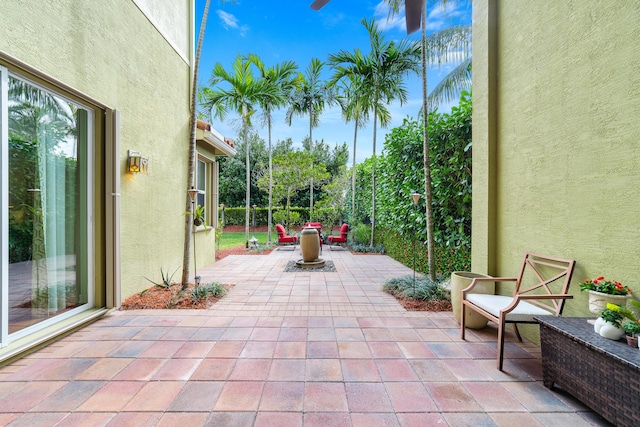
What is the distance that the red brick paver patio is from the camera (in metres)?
1.86

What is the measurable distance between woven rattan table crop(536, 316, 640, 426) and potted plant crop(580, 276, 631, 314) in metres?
0.17

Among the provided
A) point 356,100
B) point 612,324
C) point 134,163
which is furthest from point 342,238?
point 612,324

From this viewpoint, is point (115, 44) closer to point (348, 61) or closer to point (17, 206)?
point (17, 206)

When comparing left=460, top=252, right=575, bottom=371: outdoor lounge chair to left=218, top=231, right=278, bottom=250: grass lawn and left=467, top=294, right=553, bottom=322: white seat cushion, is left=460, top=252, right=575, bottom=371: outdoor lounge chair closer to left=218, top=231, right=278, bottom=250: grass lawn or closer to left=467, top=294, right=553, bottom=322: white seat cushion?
left=467, top=294, right=553, bottom=322: white seat cushion

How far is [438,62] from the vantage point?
6.55 m

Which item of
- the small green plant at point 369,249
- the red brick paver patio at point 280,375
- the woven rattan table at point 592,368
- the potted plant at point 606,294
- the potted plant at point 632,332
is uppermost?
the potted plant at point 606,294

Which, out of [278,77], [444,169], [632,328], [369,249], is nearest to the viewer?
[632,328]

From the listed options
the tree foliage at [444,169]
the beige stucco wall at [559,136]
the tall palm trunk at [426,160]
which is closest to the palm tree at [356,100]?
the tree foliage at [444,169]

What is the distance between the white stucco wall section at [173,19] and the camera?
15.3 feet

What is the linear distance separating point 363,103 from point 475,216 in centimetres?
607

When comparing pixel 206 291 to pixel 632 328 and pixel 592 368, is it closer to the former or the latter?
pixel 592 368

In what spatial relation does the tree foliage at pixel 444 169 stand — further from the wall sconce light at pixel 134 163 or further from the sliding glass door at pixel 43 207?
the sliding glass door at pixel 43 207

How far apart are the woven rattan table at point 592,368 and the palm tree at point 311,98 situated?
33.7 feet

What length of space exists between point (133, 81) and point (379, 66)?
21.5ft
